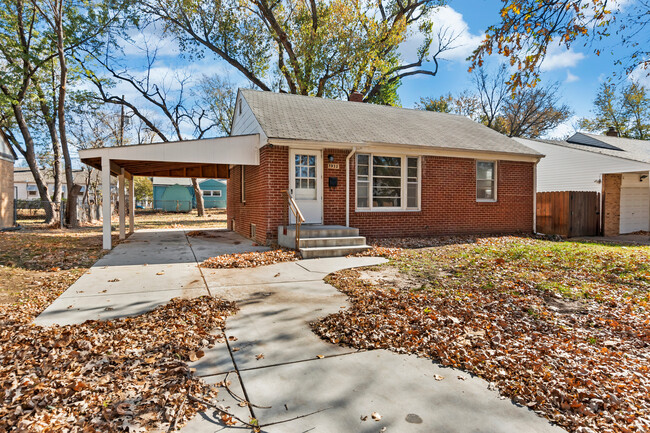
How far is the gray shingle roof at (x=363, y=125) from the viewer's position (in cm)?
1029

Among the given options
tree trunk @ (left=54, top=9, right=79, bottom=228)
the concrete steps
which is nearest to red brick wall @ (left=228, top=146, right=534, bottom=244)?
the concrete steps

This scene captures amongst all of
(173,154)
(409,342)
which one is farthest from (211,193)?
(409,342)

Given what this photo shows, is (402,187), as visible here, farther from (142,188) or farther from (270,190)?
(142,188)

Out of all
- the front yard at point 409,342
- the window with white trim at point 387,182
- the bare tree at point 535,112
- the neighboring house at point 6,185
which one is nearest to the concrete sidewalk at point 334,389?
the front yard at point 409,342

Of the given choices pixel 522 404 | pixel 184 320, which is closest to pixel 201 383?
pixel 184 320

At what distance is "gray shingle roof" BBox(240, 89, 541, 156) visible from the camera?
33.8 ft

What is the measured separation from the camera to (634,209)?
16.8 m

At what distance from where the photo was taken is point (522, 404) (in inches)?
97.0

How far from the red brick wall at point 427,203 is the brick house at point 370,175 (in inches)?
1.3

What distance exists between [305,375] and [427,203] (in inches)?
371

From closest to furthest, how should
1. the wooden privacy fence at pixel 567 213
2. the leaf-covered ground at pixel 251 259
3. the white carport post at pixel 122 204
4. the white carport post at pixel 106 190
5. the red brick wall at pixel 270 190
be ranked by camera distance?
the leaf-covered ground at pixel 251 259 → the white carport post at pixel 106 190 → the red brick wall at pixel 270 190 → the white carport post at pixel 122 204 → the wooden privacy fence at pixel 567 213

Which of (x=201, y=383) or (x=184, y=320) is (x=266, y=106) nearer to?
(x=184, y=320)

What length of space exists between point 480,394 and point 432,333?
3.36 feet

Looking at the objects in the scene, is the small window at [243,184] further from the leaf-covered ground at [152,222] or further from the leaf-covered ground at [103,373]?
the leaf-covered ground at [103,373]
